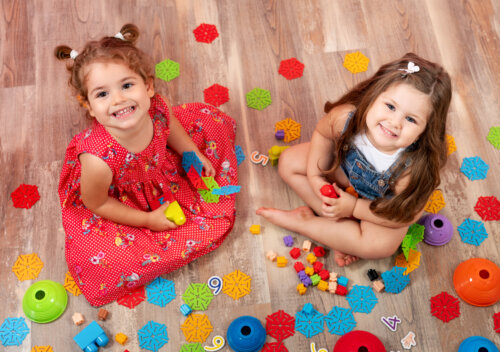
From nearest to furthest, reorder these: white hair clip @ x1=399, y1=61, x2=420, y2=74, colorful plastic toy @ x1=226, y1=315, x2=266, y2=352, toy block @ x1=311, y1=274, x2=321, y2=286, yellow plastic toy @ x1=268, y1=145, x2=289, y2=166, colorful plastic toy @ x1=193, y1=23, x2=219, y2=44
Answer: white hair clip @ x1=399, y1=61, x2=420, y2=74 → colorful plastic toy @ x1=226, y1=315, x2=266, y2=352 → toy block @ x1=311, y1=274, x2=321, y2=286 → yellow plastic toy @ x1=268, y1=145, x2=289, y2=166 → colorful plastic toy @ x1=193, y1=23, x2=219, y2=44

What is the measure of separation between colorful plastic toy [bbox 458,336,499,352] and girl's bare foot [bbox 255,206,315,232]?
1.65 feet

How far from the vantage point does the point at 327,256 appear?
1.44 meters

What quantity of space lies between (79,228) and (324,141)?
677 mm

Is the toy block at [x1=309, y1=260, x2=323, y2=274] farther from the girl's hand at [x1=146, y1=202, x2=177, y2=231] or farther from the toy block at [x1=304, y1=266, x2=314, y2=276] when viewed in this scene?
the girl's hand at [x1=146, y1=202, x2=177, y2=231]

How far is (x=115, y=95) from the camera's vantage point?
1112 mm

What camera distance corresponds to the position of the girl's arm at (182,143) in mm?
1380

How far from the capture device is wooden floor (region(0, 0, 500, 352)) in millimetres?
1371

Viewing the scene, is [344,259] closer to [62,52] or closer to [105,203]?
[105,203]

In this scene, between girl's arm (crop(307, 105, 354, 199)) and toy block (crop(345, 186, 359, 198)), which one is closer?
girl's arm (crop(307, 105, 354, 199))

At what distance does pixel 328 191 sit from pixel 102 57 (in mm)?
614

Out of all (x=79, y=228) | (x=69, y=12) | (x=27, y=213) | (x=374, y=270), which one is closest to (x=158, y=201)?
(x=79, y=228)

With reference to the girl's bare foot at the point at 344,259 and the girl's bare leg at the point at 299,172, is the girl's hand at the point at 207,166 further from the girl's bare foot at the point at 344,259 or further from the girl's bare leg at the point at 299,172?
the girl's bare foot at the point at 344,259

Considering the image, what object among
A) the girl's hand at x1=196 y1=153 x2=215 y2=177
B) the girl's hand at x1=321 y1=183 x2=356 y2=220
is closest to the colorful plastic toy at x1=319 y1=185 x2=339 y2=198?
the girl's hand at x1=321 y1=183 x2=356 y2=220

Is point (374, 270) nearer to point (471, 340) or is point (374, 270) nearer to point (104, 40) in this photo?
point (471, 340)
